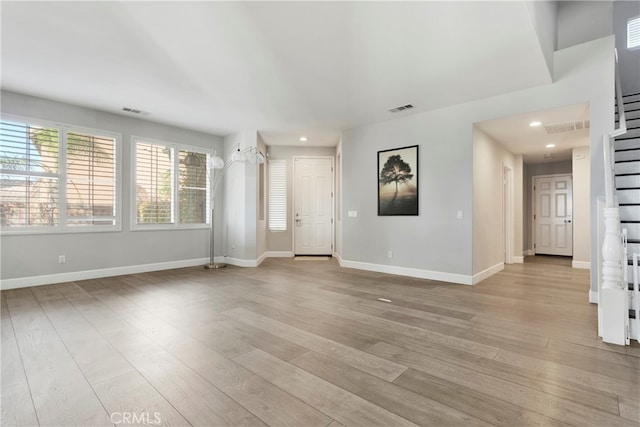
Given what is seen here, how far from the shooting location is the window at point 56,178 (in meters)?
4.26

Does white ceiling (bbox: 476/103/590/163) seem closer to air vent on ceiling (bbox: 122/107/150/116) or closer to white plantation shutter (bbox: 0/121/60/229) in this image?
air vent on ceiling (bbox: 122/107/150/116)

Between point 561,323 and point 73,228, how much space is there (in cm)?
659

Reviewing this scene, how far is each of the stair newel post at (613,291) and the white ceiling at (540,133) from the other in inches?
84.8

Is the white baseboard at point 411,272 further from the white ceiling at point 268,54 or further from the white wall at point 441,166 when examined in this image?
the white ceiling at point 268,54

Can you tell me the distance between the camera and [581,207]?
624 centimetres

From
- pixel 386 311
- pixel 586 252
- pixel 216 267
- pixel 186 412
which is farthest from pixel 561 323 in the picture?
pixel 216 267

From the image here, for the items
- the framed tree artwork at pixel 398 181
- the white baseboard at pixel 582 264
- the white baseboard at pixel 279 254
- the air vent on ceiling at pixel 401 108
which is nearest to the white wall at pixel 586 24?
→ the air vent on ceiling at pixel 401 108

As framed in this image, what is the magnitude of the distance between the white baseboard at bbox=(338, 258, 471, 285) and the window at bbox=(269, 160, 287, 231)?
7.26 feet

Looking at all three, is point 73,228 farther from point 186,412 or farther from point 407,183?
point 407,183

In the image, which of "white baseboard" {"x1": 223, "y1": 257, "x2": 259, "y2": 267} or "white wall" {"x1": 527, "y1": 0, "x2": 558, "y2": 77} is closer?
"white wall" {"x1": 527, "y1": 0, "x2": 558, "y2": 77}

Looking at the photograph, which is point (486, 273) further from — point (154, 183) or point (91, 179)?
point (91, 179)

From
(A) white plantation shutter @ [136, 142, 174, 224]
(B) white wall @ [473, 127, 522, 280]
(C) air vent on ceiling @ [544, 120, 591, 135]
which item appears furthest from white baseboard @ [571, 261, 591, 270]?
(A) white plantation shutter @ [136, 142, 174, 224]

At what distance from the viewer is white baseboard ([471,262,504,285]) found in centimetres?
469

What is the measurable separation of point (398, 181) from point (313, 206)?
112 inches
